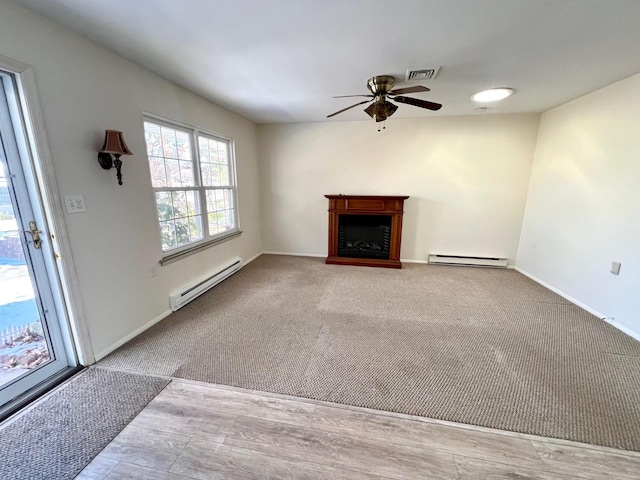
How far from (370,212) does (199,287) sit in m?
2.76

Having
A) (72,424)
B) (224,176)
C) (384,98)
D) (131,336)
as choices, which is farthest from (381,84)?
(72,424)

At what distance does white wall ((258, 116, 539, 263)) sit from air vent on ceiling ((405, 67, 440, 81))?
168 centimetres

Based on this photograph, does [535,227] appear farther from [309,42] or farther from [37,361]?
[37,361]

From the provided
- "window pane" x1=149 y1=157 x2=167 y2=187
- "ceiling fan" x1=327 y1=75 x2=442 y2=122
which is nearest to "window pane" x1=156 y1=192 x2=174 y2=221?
"window pane" x1=149 y1=157 x2=167 y2=187

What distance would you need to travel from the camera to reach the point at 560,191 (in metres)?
3.25

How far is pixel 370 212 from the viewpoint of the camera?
4.20m

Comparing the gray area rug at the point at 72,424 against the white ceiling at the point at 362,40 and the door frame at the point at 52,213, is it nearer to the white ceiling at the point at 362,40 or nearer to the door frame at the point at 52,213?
the door frame at the point at 52,213

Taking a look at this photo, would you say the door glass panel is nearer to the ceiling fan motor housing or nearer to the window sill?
the window sill

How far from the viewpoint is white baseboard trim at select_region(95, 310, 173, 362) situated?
6.59 ft

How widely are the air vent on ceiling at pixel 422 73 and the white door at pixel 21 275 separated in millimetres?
2879

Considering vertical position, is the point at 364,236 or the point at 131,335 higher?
the point at 364,236

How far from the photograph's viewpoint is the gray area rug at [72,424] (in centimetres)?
123

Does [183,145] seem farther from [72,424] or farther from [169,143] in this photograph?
[72,424]

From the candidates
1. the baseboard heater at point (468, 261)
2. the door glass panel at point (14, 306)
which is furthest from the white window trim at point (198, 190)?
the baseboard heater at point (468, 261)
